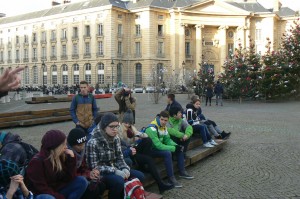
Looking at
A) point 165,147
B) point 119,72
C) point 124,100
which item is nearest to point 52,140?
point 165,147

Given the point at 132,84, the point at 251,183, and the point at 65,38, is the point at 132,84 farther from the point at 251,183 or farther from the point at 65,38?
the point at 251,183

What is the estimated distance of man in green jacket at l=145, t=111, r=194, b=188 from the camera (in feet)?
19.9

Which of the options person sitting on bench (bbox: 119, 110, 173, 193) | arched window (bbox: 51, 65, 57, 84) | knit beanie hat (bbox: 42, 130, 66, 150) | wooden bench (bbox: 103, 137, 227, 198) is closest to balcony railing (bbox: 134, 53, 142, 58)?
arched window (bbox: 51, 65, 57, 84)

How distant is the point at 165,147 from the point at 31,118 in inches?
→ 363

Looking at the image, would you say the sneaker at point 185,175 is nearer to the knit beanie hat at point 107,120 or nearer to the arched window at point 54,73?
the knit beanie hat at point 107,120

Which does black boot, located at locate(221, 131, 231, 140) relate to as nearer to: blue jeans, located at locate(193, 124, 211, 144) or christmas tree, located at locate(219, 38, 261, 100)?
blue jeans, located at locate(193, 124, 211, 144)

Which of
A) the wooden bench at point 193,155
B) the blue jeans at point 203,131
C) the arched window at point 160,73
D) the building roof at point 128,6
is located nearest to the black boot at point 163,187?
the wooden bench at point 193,155

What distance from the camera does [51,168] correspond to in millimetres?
3803

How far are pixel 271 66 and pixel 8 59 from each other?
2489 inches

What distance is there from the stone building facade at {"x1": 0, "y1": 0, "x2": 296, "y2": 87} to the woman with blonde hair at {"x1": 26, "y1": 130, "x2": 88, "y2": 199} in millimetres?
49884

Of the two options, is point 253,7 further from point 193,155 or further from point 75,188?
point 75,188

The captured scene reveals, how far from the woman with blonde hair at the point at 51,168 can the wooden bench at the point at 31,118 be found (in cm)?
922

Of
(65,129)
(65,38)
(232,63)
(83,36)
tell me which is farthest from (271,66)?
(65,38)

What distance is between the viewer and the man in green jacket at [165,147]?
606 centimetres
